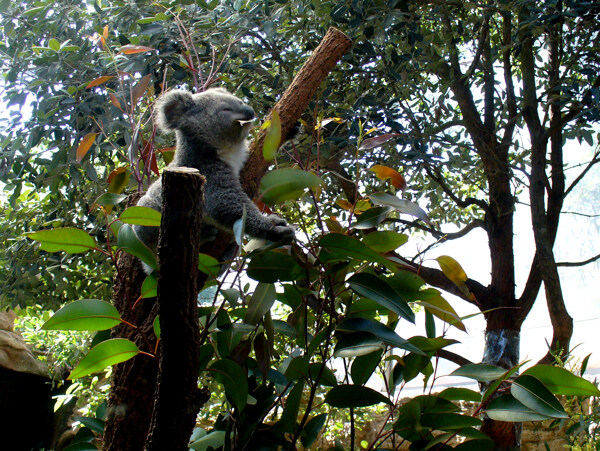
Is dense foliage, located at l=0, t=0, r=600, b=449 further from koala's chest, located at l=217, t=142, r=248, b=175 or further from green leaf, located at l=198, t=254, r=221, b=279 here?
koala's chest, located at l=217, t=142, r=248, b=175

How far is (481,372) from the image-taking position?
45.0 inches

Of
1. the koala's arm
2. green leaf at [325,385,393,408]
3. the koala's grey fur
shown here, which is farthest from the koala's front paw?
green leaf at [325,385,393,408]

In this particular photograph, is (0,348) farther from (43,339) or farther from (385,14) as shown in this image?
(385,14)

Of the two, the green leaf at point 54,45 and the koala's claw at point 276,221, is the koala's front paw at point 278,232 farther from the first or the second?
the green leaf at point 54,45

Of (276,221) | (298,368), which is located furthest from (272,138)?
(298,368)

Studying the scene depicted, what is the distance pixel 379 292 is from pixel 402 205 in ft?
0.66

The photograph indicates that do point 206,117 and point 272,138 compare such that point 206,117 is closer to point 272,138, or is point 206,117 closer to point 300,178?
point 272,138

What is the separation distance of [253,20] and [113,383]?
172cm

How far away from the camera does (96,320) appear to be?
1.02 meters

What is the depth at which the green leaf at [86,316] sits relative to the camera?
3.25 feet

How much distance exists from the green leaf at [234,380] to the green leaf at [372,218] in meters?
0.41

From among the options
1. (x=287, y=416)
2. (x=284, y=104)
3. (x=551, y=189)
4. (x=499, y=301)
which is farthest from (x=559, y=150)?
(x=287, y=416)

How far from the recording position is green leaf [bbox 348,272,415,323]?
0.99m

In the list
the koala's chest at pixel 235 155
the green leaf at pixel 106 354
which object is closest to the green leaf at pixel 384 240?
the green leaf at pixel 106 354
